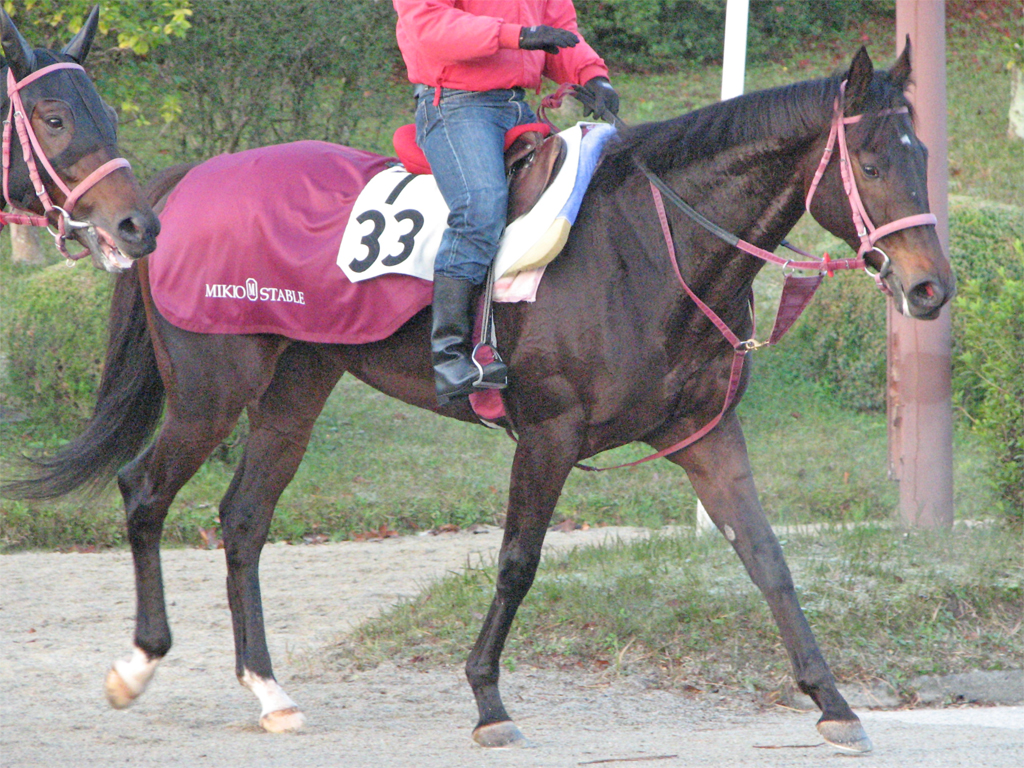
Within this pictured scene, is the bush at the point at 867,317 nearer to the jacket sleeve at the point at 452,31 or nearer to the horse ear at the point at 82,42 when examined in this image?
the jacket sleeve at the point at 452,31

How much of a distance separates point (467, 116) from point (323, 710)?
7.47 feet

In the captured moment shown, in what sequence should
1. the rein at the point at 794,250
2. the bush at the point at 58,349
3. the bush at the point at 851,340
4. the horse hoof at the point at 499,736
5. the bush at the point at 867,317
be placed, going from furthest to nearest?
1. the bush at the point at 851,340
2. the bush at the point at 867,317
3. the bush at the point at 58,349
4. the horse hoof at the point at 499,736
5. the rein at the point at 794,250

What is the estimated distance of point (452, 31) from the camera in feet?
13.6

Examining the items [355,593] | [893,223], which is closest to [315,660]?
[355,593]

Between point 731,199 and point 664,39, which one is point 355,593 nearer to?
point 731,199

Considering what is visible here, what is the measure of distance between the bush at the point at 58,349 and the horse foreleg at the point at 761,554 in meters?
5.38

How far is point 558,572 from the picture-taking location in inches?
235

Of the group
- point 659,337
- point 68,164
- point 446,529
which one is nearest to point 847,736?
point 659,337

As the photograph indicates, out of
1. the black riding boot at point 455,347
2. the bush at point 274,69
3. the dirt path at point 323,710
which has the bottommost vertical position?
the dirt path at point 323,710

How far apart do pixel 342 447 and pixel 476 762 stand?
573 cm

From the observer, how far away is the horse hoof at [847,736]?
152 inches

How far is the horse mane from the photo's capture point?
380 centimetres

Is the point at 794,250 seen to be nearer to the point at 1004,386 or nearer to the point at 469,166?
the point at 469,166

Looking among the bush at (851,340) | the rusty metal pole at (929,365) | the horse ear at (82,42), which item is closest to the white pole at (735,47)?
the rusty metal pole at (929,365)
